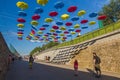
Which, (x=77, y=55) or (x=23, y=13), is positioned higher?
(x=23, y=13)

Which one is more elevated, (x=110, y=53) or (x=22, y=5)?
(x=22, y=5)

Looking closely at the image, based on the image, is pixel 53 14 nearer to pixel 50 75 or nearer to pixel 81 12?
pixel 81 12

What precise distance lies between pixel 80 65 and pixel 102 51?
9.19 m

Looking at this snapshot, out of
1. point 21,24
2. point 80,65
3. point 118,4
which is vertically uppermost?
point 118,4

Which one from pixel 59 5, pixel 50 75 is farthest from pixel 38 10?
pixel 50 75

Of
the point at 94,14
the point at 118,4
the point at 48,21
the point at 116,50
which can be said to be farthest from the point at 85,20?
the point at 118,4

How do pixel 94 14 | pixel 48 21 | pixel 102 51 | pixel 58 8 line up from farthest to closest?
1. pixel 48 21
2. pixel 94 14
3. pixel 58 8
4. pixel 102 51

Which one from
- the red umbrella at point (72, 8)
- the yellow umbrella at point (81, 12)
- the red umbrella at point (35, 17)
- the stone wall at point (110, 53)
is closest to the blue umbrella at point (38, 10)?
the red umbrella at point (35, 17)

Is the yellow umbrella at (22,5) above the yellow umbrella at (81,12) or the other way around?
the other way around

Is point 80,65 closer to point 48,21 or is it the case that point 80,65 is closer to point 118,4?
point 48,21

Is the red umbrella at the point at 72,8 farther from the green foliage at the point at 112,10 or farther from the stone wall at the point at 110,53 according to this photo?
the green foliage at the point at 112,10

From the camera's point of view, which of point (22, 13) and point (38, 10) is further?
point (22, 13)

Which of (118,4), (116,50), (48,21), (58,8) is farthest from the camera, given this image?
(118,4)

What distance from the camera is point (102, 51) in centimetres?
2628
